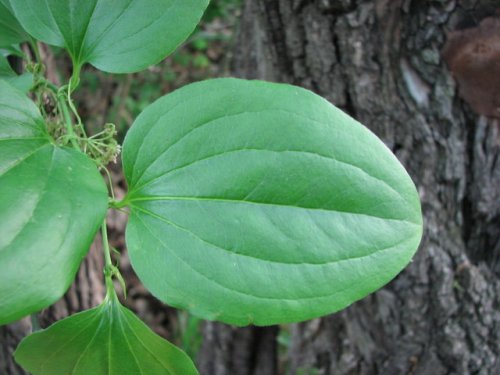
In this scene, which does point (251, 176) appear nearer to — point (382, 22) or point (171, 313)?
point (382, 22)

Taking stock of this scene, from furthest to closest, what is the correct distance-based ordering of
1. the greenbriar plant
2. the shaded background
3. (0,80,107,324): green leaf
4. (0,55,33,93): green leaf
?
the shaded background < (0,55,33,93): green leaf < the greenbriar plant < (0,80,107,324): green leaf

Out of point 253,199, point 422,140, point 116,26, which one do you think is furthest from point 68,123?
point 422,140

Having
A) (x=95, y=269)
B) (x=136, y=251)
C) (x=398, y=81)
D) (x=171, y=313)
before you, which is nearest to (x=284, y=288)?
(x=136, y=251)

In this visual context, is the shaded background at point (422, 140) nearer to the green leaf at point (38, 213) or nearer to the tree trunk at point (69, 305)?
the tree trunk at point (69, 305)

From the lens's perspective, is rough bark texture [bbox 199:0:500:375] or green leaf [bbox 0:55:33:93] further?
rough bark texture [bbox 199:0:500:375]

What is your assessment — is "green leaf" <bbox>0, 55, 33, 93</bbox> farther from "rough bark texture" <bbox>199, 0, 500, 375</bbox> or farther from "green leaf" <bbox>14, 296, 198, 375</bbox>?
"rough bark texture" <bbox>199, 0, 500, 375</bbox>

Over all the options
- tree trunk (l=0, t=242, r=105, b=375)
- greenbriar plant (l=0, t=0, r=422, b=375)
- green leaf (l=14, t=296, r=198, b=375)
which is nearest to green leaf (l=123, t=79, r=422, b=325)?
greenbriar plant (l=0, t=0, r=422, b=375)

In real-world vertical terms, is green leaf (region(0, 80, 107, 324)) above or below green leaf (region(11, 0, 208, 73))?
below
